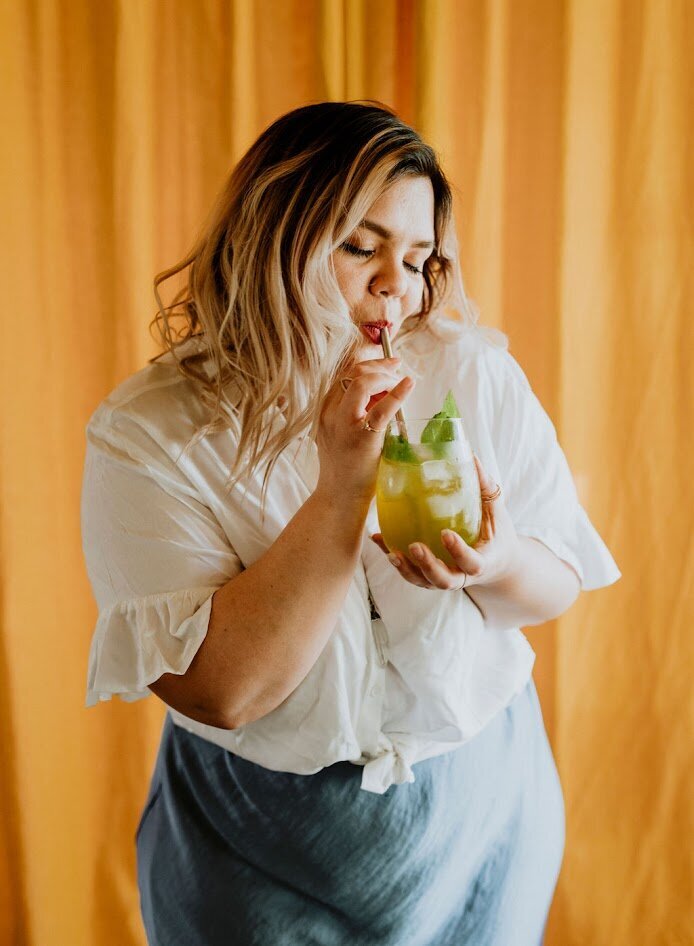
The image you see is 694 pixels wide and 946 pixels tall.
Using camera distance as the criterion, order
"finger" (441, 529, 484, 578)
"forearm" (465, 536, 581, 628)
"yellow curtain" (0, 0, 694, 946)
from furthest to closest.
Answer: "yellow curtain" (0, 0, 694, 946) → "forearm" (465, 536, 581, 628) → "finger" (441, 529, 484, 578)

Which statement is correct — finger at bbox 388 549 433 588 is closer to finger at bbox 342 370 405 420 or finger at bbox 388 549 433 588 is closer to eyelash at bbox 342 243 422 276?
finger at bbox 342 370 405 420

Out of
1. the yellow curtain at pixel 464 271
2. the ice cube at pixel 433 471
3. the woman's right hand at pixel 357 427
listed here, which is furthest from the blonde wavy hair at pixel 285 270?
the yellow curtain at pixel 464 271

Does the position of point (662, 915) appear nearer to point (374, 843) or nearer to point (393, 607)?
point (374, 843)

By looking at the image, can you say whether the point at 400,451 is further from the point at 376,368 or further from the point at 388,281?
the point at 388,281

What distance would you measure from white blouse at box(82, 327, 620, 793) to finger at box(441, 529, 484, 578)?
0.67 feet

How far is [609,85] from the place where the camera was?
1.62 meters

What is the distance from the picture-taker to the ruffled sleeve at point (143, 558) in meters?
0.93

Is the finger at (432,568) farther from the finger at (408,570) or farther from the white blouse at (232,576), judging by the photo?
the white blouse at (232,576)

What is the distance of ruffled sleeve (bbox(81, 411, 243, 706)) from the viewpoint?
0.93 meters

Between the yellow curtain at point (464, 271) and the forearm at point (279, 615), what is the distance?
0.85m

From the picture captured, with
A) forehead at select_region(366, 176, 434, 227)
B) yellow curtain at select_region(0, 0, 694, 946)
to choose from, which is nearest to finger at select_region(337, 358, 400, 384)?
forehead at select_region(366, 176, 434, 227)

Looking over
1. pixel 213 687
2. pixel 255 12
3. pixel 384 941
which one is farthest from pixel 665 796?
pixel 255 12

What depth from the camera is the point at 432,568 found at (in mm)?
817

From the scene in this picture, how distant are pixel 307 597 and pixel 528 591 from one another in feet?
0.96
